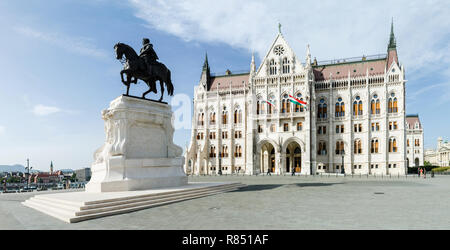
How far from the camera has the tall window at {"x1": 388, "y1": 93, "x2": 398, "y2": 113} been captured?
50.2 metres

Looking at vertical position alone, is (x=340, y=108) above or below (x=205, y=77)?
below

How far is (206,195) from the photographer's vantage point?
16.2 m

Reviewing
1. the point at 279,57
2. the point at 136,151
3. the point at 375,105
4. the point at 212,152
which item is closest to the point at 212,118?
the point at 212,152

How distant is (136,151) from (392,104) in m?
50.8

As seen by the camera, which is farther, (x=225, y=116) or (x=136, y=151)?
(x=225, y=116)

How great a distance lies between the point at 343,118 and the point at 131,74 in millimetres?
46981

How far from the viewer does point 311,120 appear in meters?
51.7

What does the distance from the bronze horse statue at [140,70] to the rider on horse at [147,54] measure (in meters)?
0.12

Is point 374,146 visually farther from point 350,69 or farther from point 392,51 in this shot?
point 392,51

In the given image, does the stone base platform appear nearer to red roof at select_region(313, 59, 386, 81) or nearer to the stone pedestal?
the stone pedestal

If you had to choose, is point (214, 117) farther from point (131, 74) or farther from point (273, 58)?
point (131, 74)

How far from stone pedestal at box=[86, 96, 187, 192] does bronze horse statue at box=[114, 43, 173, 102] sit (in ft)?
5.28

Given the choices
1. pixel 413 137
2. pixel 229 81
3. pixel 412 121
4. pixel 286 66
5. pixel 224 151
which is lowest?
pixel 224 151
